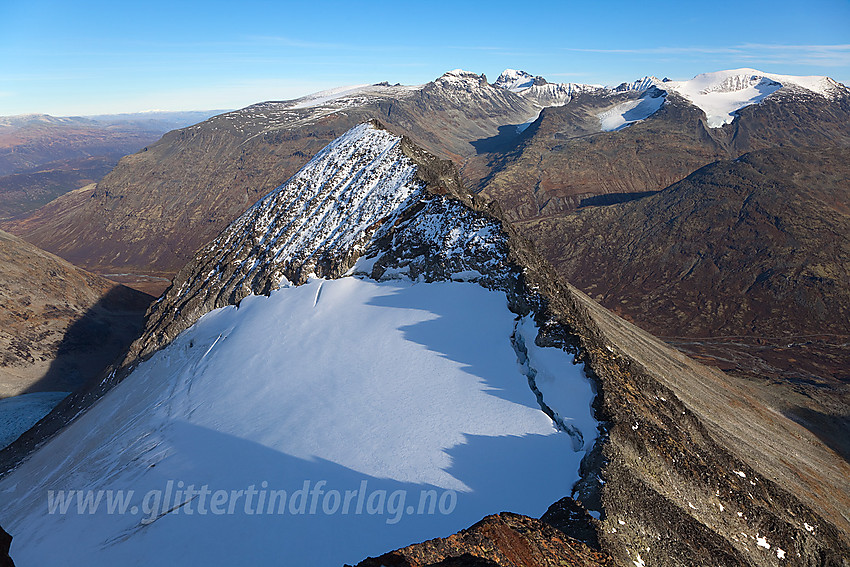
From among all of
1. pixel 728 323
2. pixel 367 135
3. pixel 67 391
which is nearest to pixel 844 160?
pixel 728 323

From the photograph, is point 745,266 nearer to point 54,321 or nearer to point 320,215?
point 320,215

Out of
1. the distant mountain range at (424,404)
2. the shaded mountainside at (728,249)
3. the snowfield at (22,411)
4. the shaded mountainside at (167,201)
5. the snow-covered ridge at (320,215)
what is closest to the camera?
the distant mountain range at (424,404)

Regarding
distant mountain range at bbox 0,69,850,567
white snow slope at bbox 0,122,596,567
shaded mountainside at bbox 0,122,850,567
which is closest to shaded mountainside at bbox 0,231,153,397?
distant mountain range at bbox 0,69,850,567

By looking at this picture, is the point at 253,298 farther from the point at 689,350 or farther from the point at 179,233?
the point at 179,233

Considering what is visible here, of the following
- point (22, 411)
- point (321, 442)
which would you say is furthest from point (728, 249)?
point (22, 411)

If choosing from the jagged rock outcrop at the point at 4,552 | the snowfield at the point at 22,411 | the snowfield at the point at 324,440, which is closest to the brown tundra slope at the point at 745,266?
the snowfield at the point at 324,440

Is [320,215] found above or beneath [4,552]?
beneath

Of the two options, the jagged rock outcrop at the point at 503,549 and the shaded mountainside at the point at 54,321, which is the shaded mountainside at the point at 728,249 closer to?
the jagged rock outcrop at the point at 503,549
